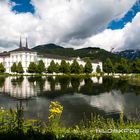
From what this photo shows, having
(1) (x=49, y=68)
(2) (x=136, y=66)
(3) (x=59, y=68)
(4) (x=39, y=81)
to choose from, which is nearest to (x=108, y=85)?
(4) (x=39, y=81)

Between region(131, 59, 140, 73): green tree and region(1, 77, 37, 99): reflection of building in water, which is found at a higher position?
region(131, 59, 140, 73): green tree

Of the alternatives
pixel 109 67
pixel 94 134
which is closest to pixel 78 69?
pixel 109 67

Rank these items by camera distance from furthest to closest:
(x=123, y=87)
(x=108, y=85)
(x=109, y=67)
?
(x=109, y=67) → (x=108, y=85) → (x=123, y=87)

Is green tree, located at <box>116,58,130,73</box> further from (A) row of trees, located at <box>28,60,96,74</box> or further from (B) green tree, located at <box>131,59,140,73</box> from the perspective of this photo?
(A) row of trees, located at <box>28,60,96,74</box>

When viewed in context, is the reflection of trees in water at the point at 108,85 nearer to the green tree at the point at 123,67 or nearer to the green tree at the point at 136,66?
the green tree at the point at 136,66

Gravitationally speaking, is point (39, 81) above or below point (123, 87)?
above

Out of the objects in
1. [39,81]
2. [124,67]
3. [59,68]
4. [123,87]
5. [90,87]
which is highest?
[124,67]

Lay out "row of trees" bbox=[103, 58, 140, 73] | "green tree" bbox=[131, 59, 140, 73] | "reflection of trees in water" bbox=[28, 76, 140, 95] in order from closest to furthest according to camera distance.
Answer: "reflection of trees in water" bbox=[28, 76, 140, 95] → "green tree" bbox=[131, 59, 140, 73] → "row of trees" bbox=[103, 58, 140, 73]

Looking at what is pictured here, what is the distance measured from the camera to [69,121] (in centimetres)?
2056

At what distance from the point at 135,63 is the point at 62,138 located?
135 meters

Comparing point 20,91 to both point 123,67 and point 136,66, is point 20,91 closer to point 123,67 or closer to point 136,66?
point 123,67

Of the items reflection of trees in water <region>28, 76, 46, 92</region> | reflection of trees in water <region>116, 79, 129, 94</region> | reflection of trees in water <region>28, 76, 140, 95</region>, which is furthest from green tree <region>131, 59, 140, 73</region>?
reflection of trees in water <region>116, 79, 129, 94</region>

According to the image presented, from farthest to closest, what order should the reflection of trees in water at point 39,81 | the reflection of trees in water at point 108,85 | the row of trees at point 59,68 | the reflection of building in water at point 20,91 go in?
the row of trees at point 59,68, the reflection of trees in water at point 39,81, the reflection of trees in water at point 108,85, the reflection of building in water at point 20,91

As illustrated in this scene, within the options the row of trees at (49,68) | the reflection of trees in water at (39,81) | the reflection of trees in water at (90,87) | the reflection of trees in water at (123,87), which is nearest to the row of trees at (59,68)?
the row of trees at (49,68)
